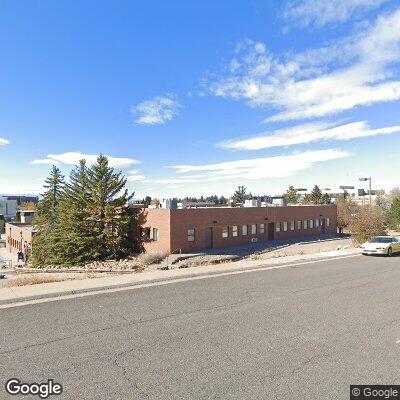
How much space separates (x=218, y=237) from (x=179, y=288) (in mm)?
26509

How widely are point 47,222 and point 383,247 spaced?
41261mm

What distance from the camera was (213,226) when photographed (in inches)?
1446

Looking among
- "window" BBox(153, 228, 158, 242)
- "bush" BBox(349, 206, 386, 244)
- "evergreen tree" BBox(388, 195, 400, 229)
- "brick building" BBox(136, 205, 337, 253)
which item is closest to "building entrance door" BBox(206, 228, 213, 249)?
"brick building" BBox(136, 205, 337, 253)

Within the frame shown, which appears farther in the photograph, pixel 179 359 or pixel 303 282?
pixel 303 282

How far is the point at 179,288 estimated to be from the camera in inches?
423

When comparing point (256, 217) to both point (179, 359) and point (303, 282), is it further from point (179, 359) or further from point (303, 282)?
point (179, 359)

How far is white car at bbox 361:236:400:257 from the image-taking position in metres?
19.7

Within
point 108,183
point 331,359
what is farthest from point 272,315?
point 108,183

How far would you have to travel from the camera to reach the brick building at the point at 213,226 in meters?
34.0

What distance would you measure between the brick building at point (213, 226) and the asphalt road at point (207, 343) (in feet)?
77.1

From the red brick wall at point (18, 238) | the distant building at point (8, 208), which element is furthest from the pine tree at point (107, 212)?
the distant building at point (8, 208)

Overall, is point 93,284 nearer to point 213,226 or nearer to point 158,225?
point 158,225

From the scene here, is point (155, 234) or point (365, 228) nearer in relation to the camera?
point (365, 228)

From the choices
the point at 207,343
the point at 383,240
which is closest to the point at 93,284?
the point at 207,343
